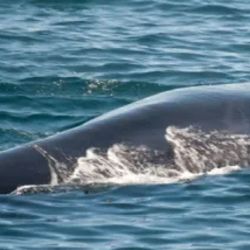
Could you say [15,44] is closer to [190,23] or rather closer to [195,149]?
[190,23]

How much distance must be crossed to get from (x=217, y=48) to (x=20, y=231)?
499 inches

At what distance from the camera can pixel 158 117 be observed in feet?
51.6

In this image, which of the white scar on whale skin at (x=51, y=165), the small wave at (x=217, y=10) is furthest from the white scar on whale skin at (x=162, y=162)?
the small wave at (x=217, y=10)

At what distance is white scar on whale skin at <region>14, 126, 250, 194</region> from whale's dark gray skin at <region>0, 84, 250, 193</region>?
88 millimetres

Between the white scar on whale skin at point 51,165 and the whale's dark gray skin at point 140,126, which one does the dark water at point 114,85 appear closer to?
the white scar on whale skin at point 51,165

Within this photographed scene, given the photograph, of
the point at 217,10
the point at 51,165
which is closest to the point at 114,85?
the point at 51,165

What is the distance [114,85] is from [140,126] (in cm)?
611

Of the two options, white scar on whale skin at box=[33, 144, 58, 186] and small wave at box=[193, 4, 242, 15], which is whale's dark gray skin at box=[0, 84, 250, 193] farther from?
small wave at box=[193, 4, 242, 15]

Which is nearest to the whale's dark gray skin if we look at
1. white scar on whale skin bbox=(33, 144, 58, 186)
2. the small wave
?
white scar on whale skin bbox=(33, 144, 58, 186)

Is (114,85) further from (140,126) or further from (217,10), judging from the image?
(217,10)

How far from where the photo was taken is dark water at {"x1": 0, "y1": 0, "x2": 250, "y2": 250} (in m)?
13.2

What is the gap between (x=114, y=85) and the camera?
70.7 ft

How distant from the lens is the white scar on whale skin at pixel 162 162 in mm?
14836

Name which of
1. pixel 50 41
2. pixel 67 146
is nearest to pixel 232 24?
pixel 50 41
